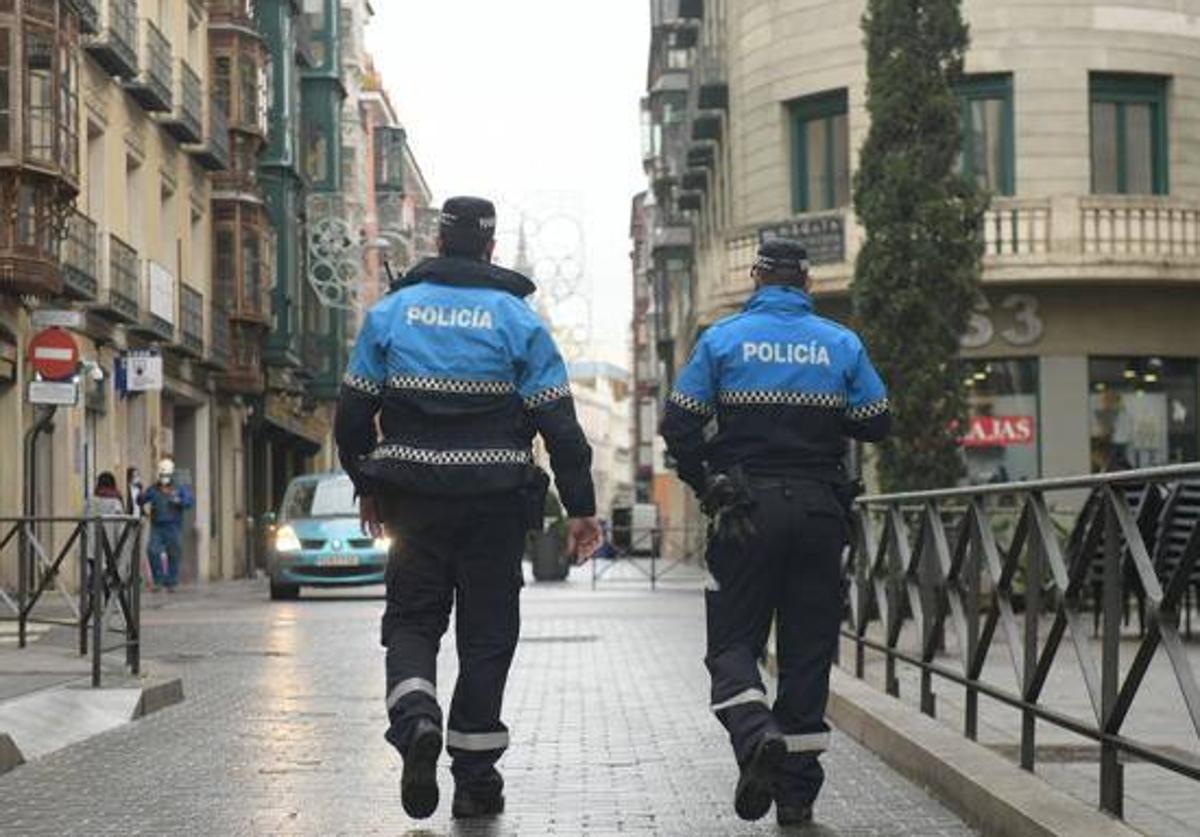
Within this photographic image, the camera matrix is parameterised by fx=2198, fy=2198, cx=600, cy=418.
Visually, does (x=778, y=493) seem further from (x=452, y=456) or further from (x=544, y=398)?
(x=452, y=456)

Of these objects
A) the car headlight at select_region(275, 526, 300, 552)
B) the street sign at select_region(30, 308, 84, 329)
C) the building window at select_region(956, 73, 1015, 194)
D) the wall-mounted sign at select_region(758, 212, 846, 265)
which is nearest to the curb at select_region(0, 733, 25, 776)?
the street sign at select_region(30, 308, 84, 329)

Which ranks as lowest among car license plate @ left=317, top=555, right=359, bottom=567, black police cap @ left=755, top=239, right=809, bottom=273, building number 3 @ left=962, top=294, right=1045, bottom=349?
car license plate @ left=317, top=555, right=359, bottom=567

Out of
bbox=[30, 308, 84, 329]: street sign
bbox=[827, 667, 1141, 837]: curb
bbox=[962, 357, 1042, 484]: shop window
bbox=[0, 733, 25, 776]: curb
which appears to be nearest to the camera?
bbox=[827, 667, 1141, 837]: curb

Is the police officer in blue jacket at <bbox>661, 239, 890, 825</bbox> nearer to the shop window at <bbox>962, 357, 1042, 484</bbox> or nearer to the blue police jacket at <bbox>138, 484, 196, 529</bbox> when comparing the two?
the shop window at <bbox>962, 357, 1042, 484</bbox>

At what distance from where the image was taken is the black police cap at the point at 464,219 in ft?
24.6

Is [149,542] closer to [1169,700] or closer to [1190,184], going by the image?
[1190,184]

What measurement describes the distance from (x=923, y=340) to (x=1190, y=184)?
10175 mm

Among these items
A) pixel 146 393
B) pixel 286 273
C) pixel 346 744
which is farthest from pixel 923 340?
pixel 286 273

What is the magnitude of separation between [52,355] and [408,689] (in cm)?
1607

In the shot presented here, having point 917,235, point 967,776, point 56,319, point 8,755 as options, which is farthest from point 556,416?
point 56,319

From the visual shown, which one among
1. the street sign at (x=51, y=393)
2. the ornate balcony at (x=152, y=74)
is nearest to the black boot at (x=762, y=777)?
the street sign at (x=51, y=393)

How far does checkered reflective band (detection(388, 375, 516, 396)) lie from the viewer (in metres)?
7.18

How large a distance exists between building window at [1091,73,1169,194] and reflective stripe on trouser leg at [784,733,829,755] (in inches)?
941

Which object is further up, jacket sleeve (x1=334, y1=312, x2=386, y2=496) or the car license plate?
jacket sleeve (x1=334, y1=312, x2=386, y2=496)
